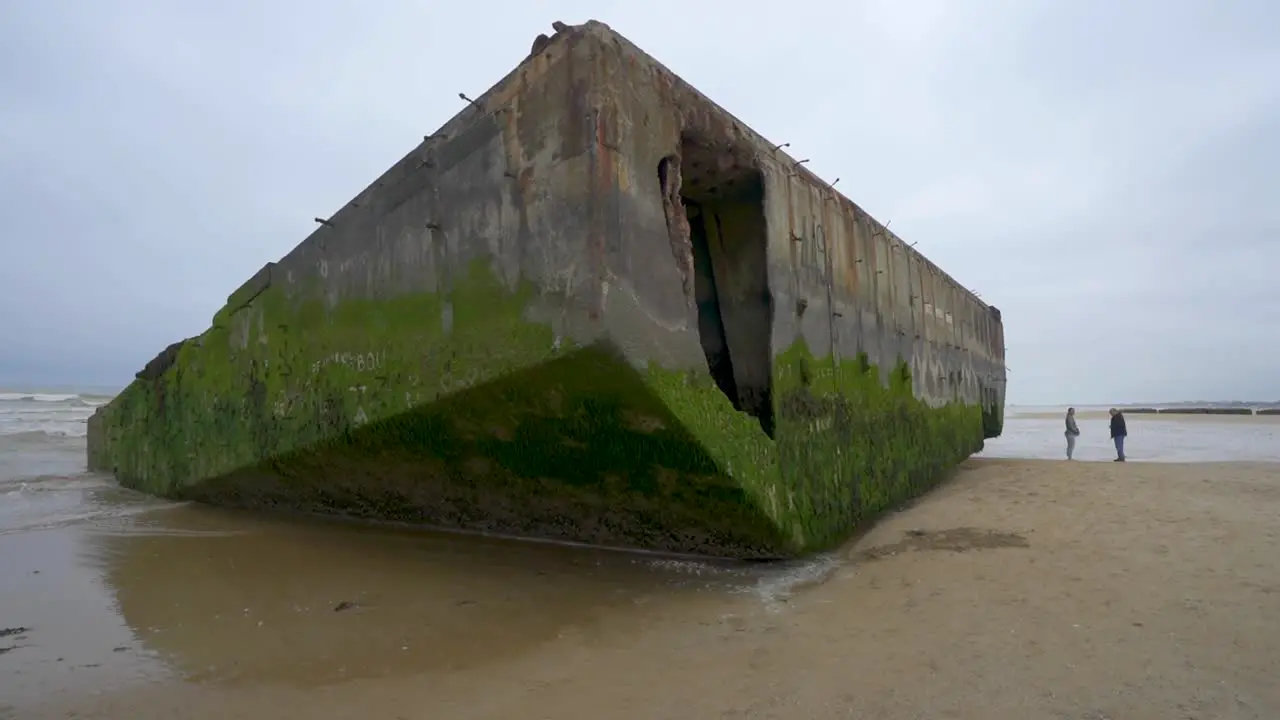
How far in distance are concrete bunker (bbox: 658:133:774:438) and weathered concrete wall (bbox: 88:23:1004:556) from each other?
2 centimetres

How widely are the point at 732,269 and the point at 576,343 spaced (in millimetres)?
2152

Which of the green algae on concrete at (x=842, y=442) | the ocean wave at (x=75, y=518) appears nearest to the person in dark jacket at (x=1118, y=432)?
the green algae on concrete at (x=842, y=442)

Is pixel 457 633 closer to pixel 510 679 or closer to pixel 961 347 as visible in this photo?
pixel 510 679

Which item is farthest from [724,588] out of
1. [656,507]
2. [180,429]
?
[180,429]

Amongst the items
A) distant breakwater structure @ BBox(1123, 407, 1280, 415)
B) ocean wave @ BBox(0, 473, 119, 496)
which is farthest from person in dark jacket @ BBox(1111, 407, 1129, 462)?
distant breakwater structure @ BBox(1123, 407, 1280, 415)

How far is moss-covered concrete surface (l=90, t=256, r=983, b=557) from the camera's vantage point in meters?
4.02

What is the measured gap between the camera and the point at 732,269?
18.0ft

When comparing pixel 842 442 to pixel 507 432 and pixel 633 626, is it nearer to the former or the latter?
pixel 507 432

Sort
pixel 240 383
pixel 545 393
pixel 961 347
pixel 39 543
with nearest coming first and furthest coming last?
pixel 545 393
pixel 39 543
pixel 240 383
pixel 961 347

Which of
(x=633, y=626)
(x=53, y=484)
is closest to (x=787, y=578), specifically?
(x=633, y=626)

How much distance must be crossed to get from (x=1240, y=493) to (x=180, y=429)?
10.0 m

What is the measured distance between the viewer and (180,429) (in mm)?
6906

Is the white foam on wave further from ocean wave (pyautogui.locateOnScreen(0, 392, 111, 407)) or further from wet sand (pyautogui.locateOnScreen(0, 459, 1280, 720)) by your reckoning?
ocean wave (pyautogui.locateOnScreen(0, 392, 111, 407))

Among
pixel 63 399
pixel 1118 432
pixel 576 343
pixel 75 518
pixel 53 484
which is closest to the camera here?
pixel 576 343
